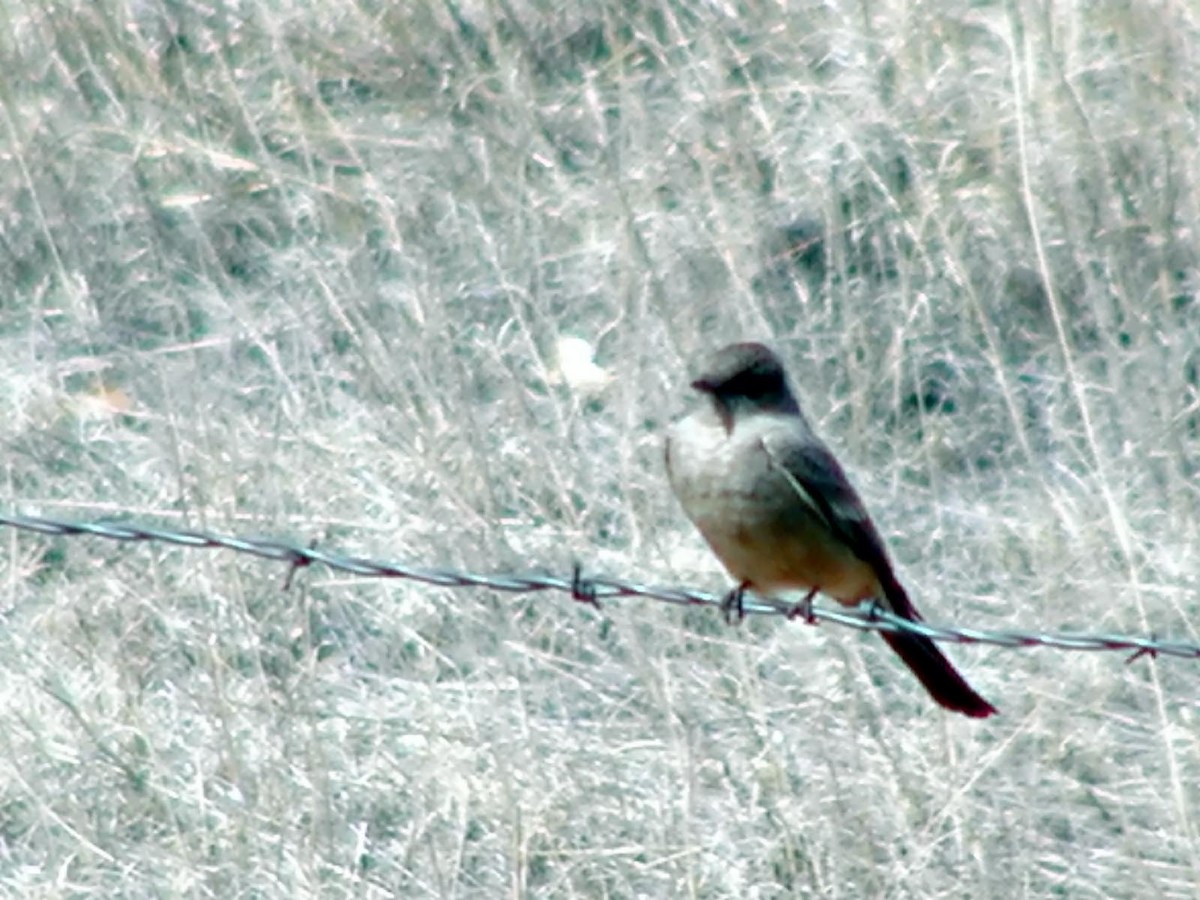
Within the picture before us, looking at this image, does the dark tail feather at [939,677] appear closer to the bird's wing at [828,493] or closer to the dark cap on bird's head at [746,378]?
the bird's wing at [828,493]

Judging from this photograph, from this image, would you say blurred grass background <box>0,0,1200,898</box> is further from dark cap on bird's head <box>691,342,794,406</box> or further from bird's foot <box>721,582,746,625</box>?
dark cap on bird's head <box>691,342,794,406</box>

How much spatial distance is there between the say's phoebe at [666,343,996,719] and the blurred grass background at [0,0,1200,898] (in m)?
0.25

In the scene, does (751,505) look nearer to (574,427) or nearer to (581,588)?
(581,588)

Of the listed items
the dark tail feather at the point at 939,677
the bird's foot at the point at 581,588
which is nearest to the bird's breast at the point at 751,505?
the dark tail feather at the point at 939,677

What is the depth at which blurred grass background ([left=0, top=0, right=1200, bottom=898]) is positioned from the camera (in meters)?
3.89

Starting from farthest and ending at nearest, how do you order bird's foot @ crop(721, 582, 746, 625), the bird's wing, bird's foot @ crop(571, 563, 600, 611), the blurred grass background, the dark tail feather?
the blurred grass background < the bird's wing < the dark tail feather < bird's foot @ crop(721, 582, 746, 625) < bird's foot @ crop(571, 563, 600, 611)

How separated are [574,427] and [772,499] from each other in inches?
50.4

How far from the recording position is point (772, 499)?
3.72 m

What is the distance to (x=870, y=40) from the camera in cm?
555

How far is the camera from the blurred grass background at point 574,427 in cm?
389

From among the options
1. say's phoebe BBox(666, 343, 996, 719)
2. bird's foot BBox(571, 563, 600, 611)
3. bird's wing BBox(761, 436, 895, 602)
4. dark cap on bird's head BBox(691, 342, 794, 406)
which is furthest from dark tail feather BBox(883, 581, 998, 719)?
bird's foot BBox(571, 563, 600, 611)

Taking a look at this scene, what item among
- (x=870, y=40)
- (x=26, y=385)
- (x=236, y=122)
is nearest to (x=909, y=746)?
(x=870, y=40)

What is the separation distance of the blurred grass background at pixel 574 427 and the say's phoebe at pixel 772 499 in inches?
10.0

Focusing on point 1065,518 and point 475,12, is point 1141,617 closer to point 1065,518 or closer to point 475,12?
point 1065,518
